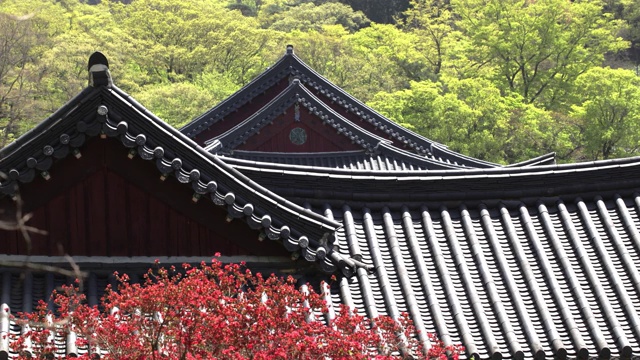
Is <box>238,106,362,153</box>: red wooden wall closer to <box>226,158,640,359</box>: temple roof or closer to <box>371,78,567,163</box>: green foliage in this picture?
<box>226,158,640,359</box>: temple roof

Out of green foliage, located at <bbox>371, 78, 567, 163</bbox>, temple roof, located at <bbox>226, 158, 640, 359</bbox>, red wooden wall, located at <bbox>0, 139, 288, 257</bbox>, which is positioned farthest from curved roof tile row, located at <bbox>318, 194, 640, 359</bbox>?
green foliage, located at <bbox>371, 78, 567, 163</bbox>

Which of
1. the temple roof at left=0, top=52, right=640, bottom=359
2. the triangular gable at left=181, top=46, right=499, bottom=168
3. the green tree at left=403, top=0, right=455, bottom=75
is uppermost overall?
the green tree at left=403, top=0, right=455, bottom=75

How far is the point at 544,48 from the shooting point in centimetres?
5409

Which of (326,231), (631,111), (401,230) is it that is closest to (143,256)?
(326,231)

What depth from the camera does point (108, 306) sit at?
25.6 ft

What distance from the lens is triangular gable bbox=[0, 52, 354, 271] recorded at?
9336 mm

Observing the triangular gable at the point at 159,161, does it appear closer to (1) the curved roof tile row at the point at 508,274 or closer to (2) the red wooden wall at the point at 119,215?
(2) the red wooden wall at the point at 119,215

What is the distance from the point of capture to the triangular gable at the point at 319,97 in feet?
90.8

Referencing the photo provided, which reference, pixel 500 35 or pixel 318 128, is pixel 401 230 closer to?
pixel 318 128

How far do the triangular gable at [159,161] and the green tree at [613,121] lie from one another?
37.0 metres

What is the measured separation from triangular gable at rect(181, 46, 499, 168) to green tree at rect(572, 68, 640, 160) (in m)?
18.1

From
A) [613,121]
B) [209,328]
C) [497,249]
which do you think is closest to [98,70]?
[209,328]

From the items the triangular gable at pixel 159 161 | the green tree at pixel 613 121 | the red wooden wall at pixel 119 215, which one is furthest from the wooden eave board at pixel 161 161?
the green tree at pixel 613 121

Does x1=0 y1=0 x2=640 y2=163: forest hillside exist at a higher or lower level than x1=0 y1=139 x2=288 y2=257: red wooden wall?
higher
